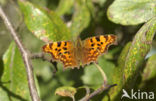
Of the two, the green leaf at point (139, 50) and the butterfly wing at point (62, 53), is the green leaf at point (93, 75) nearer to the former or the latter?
the butterfly wing at point (62, 53)

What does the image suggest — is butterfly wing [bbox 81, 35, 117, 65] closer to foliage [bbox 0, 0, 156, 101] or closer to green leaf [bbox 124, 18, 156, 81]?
foliage [bbox 0, 0, 156, 101]

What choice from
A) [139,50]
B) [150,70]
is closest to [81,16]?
[150,70]

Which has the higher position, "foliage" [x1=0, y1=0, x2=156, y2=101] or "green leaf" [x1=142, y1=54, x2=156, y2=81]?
"foliage" [x1=0, y1=0, x2=156, y2=101]

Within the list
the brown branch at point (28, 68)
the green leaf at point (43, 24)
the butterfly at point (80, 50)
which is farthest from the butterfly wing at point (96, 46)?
the brown branch at point (28, 68)

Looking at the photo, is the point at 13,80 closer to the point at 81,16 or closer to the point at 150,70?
the point at 81,16

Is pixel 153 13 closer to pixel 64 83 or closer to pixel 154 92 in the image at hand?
pixel 154 92

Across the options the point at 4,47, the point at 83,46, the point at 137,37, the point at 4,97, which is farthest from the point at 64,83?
the point at 4,47

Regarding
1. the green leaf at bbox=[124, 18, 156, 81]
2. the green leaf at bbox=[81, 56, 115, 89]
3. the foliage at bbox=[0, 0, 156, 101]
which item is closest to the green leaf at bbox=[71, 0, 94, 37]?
the foliage at bbox=[0, 0, 156, 101]
